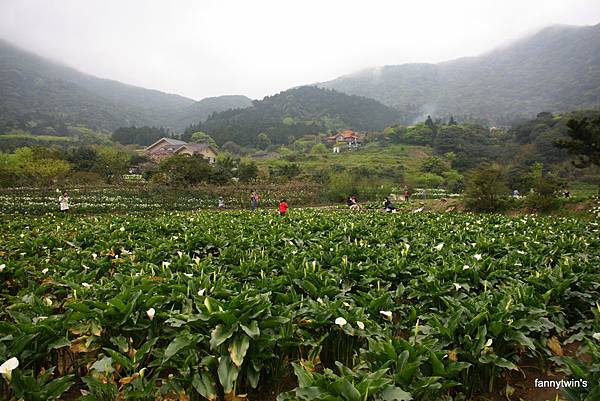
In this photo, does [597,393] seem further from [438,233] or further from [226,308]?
[438,233]

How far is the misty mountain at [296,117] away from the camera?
351 feet

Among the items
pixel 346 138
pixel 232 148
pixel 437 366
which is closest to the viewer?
pixel 437 366

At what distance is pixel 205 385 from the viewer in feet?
8.76

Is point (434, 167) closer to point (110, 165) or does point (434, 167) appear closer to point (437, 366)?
point (110, 165)

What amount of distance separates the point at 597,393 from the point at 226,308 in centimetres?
273

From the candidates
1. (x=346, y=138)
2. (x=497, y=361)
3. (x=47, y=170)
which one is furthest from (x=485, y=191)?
(x=346, y=138)

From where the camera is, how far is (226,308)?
10.3ft

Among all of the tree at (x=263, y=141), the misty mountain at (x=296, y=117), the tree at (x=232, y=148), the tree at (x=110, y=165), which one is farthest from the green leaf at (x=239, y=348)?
the misty mountain at (x=296, y=117)

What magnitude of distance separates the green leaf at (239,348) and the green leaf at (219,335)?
0.08 meters

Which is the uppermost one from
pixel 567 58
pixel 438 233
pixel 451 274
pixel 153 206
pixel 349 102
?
pixel 567 58

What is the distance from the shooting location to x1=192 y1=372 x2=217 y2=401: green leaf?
261 cm

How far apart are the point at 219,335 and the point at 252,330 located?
0.90 ft

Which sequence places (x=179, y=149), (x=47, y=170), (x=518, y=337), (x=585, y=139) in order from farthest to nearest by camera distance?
(x=179, y=149) → (x=47, y=170) → (x=585, y=139) → (x=518, y=337)

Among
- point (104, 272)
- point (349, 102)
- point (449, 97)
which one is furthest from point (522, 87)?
point (104, 272)
